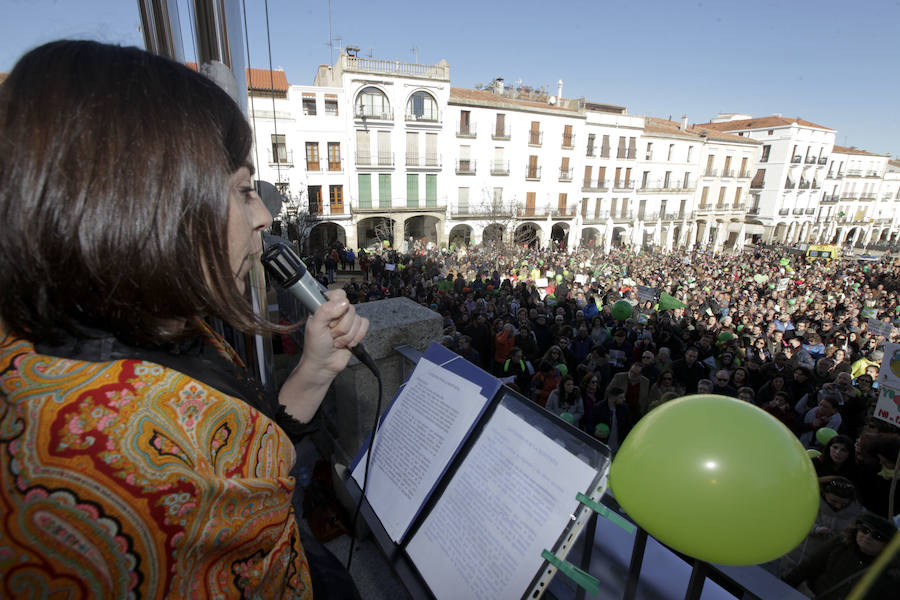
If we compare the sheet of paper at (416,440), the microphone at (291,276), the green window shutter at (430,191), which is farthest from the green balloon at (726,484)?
the green window shutter at (430,191)

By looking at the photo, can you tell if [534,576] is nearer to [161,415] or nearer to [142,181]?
[161,415]

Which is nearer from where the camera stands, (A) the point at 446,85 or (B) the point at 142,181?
(B) the point at 142,181

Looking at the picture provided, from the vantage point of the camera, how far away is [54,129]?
623 mm

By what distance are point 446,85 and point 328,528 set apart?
85.4ft

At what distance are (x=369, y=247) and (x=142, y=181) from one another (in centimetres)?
2617

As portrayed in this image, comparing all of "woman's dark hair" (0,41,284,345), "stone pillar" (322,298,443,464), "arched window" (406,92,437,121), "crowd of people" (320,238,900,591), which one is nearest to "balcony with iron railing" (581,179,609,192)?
"arched window" (406,92,437,121)

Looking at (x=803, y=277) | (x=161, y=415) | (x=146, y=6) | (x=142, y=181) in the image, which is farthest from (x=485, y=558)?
(x=803, y=277)

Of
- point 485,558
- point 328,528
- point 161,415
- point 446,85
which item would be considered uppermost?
point 446,85

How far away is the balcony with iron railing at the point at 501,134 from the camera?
88.3ft

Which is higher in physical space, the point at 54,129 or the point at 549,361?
the point at 54,129

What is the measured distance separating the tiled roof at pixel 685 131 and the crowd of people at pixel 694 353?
20201 millimetres

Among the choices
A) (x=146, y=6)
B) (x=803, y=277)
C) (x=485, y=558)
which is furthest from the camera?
(x=803, y=277)

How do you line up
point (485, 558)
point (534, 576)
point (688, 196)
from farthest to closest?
point (688, 196) → point (485, 558) → point (534, 576)

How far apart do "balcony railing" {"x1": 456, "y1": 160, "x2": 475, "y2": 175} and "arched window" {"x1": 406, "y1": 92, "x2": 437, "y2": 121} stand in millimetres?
3012
